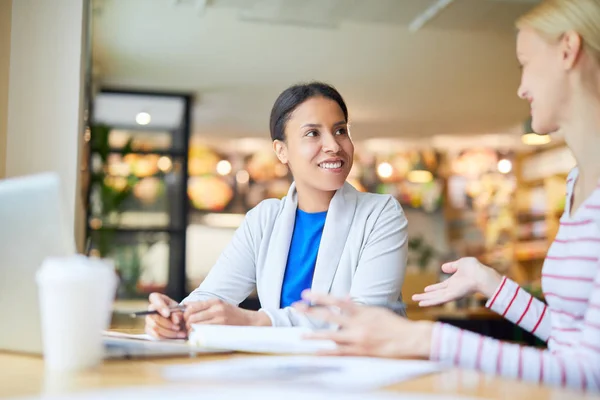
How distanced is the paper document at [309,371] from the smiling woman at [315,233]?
2.68 feet

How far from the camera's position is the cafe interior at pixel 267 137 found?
5.83m

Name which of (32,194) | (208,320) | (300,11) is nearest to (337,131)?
(208,320)

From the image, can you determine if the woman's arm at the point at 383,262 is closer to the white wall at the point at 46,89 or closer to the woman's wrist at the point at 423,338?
the woman's wrist at the point at 423,338

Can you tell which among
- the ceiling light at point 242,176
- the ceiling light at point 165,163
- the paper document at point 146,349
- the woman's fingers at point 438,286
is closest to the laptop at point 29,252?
the paper document at point 146,349

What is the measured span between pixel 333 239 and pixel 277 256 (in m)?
0.17

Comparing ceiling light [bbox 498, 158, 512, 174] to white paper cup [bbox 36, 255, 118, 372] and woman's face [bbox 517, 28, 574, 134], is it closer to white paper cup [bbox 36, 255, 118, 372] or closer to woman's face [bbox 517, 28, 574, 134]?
woman's face [bbox 517, 28, 574, 134]

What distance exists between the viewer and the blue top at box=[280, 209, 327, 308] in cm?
203

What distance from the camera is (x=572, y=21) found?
47.3 inches

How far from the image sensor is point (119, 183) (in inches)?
295

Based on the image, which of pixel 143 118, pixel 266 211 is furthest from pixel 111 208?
pixel 266 211

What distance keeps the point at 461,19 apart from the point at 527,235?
16.6 ft

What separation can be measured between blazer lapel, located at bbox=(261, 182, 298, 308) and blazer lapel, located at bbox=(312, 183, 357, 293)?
11cm

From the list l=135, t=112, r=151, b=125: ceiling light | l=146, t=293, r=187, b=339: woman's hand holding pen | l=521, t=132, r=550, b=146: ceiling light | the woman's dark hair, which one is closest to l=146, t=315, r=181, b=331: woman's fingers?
l=146, t=293, r=187, b=339: woman's hand holding pen

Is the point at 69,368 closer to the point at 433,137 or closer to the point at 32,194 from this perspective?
the point at 32,194
